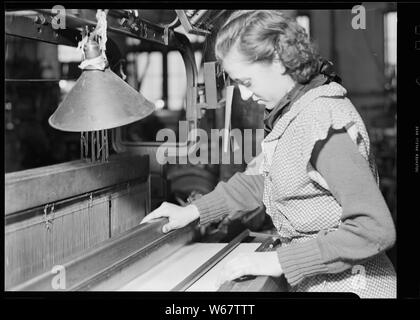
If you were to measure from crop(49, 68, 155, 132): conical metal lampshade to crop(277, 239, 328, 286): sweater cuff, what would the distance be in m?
0.51

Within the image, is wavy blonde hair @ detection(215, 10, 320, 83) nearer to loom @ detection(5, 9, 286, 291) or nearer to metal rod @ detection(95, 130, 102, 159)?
loom @ detection(5, 9, 286, 291)

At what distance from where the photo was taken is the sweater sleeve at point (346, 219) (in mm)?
940

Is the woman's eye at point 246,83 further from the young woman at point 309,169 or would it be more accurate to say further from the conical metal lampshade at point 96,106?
the conical metal lampshade at point 96,106

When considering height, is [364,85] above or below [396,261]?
above

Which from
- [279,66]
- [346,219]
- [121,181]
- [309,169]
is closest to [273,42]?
[279,66]

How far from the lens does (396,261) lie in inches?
49.3

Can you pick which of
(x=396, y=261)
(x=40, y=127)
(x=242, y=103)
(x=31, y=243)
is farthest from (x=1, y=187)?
Result: (x=40, y=127)

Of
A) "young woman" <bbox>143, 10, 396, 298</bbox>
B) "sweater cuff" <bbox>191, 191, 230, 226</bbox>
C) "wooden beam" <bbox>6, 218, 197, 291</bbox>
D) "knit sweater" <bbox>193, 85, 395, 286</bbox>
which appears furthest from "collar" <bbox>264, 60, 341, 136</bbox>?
"wooden beam" <bbox>6, 218, 197, 291</bbox>

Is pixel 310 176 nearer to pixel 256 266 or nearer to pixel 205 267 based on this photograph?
pixel 256 266

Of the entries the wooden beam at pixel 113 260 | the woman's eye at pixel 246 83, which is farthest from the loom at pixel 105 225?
the woman's eye at pixel 246 83

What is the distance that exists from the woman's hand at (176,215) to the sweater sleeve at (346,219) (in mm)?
348

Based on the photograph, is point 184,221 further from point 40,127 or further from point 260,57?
point 40,127

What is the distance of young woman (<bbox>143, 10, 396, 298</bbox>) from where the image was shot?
95 cm
